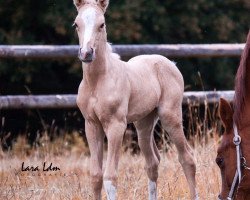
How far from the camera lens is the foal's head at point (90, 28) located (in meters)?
4.59

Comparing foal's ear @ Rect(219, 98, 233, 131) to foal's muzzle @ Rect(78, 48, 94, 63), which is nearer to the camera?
foal's ear @ Rect(219, 98, 233, 131)

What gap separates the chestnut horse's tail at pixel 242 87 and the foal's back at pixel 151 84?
864mm

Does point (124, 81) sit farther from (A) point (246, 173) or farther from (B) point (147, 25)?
(B) point (147, 25)

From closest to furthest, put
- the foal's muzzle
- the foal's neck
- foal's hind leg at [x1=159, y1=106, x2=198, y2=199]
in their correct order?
1. the foal's muzzle
2. the foal's neck
3. foal's hind leg at [x1=159, y1=106, x2=198, y2=199]

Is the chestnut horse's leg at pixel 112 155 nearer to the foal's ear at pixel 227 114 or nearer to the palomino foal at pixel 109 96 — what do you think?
the palomino foal at pixel 109 96

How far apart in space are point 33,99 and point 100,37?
265cm

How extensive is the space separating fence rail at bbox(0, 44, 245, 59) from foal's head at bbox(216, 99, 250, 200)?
302 cm

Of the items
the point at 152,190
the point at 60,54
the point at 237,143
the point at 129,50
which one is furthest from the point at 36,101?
the point at 237,143

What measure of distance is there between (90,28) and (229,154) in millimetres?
1144

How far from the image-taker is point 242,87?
175 inches

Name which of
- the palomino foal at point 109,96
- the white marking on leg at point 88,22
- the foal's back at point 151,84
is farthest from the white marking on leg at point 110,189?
the white marking on leg at point 88,22

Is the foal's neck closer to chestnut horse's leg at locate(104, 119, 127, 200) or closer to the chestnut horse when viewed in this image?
chestnut horse's leg at locate(104, 119, 127, 200)

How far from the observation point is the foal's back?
16.9 ft

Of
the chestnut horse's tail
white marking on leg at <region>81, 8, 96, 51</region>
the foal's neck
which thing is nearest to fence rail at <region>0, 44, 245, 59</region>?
the foal's neck
